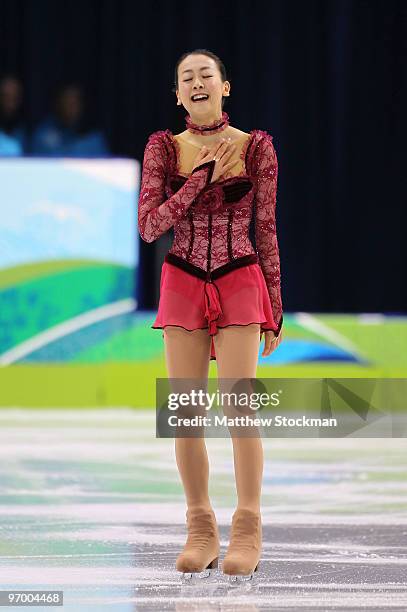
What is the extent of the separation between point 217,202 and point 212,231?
0.20 ft

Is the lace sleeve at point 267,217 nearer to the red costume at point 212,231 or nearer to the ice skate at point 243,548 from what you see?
the red costume at point 212,231

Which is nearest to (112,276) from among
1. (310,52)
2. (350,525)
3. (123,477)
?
(310,52)

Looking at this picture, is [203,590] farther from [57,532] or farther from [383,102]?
[383,102]

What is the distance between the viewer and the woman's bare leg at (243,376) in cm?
222

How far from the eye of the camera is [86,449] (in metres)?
4.41

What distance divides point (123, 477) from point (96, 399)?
8.50ft

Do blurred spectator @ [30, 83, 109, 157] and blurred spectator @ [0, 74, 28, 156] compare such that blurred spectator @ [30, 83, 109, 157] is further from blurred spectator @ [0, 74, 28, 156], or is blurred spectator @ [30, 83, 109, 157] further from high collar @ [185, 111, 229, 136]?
high collar @ [185, 111, 229, 136]

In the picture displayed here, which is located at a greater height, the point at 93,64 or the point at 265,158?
the point at 93,64

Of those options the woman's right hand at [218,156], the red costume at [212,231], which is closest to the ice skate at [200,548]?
the red costume at [212,231]

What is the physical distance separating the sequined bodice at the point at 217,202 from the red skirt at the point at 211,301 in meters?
0.04

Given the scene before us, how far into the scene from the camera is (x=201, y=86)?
7.43 feet

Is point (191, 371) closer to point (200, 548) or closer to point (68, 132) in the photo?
point (200, 548)

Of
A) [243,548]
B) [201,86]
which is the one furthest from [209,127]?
[243,548]

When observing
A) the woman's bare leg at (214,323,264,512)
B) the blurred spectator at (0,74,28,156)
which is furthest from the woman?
the blurred spectator at (0,74,28,156)
